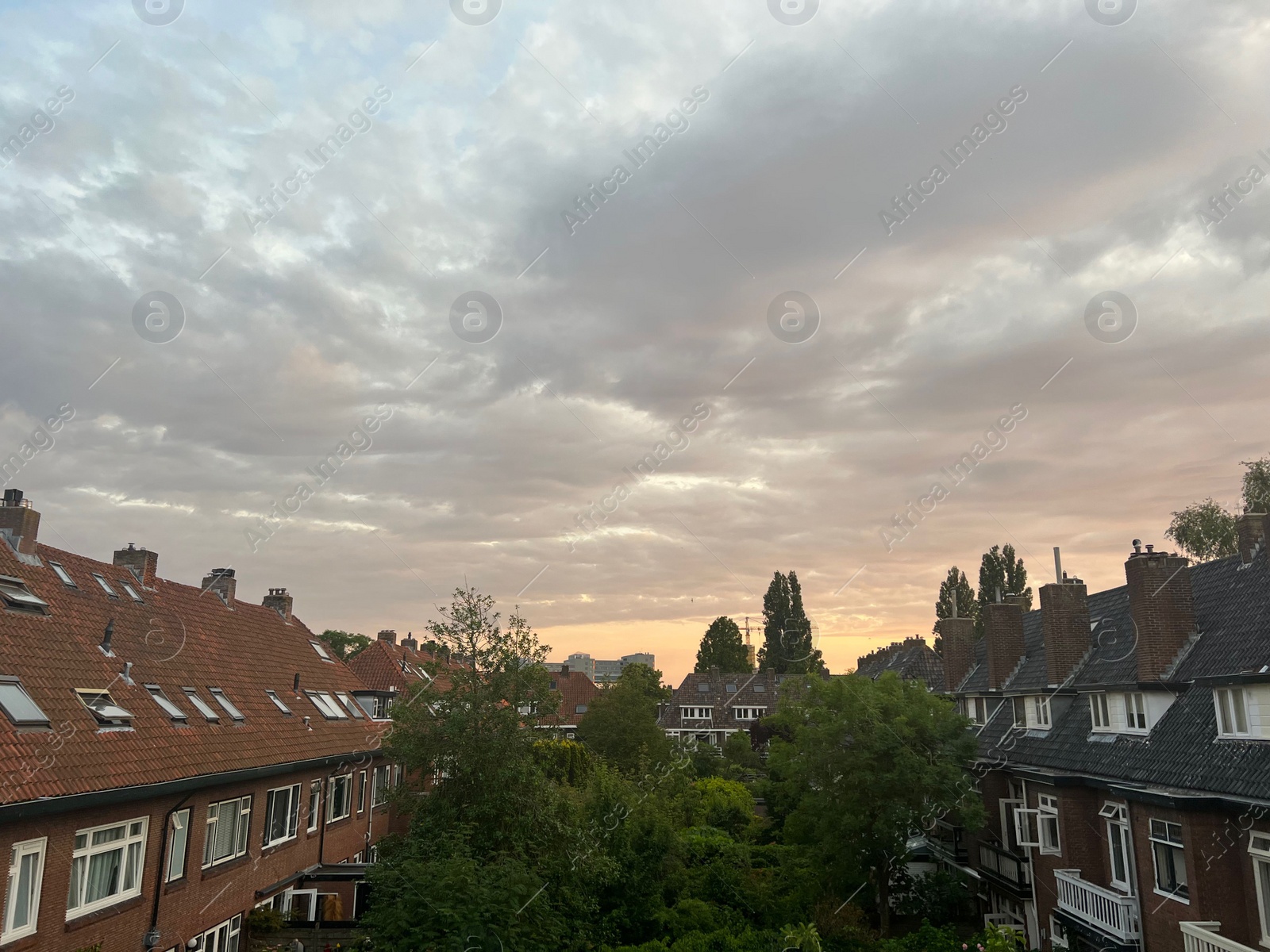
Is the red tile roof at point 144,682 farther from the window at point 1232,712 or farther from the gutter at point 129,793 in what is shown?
the window at point 1232,712

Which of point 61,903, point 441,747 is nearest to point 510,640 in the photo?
point 441,747

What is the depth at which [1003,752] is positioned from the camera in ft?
89.8

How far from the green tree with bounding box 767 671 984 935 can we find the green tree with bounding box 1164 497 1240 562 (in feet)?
88.6

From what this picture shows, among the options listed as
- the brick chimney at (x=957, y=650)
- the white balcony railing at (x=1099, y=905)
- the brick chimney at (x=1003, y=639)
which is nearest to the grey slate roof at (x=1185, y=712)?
the brick chimney at (x=1003, y=639)

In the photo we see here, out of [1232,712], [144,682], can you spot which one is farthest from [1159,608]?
[144,682]

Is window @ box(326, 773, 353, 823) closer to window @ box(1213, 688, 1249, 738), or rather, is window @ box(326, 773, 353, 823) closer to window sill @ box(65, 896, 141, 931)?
window sill @ box(65, 896, 141, 931)

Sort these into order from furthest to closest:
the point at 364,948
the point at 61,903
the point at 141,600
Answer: the point at 141,600, the point at 364,948, the point at 61,903

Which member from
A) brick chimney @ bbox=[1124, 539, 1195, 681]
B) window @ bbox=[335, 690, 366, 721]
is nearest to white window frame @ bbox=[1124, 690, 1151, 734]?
brick chimney @ bbox=[1124, 539, 1195, 681]

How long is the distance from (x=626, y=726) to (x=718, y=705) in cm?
3510

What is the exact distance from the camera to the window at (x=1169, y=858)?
58.2 ft

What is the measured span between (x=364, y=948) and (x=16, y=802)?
9373mm

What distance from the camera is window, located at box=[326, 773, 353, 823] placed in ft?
90.4

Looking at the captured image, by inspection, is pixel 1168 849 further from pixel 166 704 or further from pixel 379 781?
pixel 379 781

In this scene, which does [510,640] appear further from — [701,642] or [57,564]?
[701,642]
